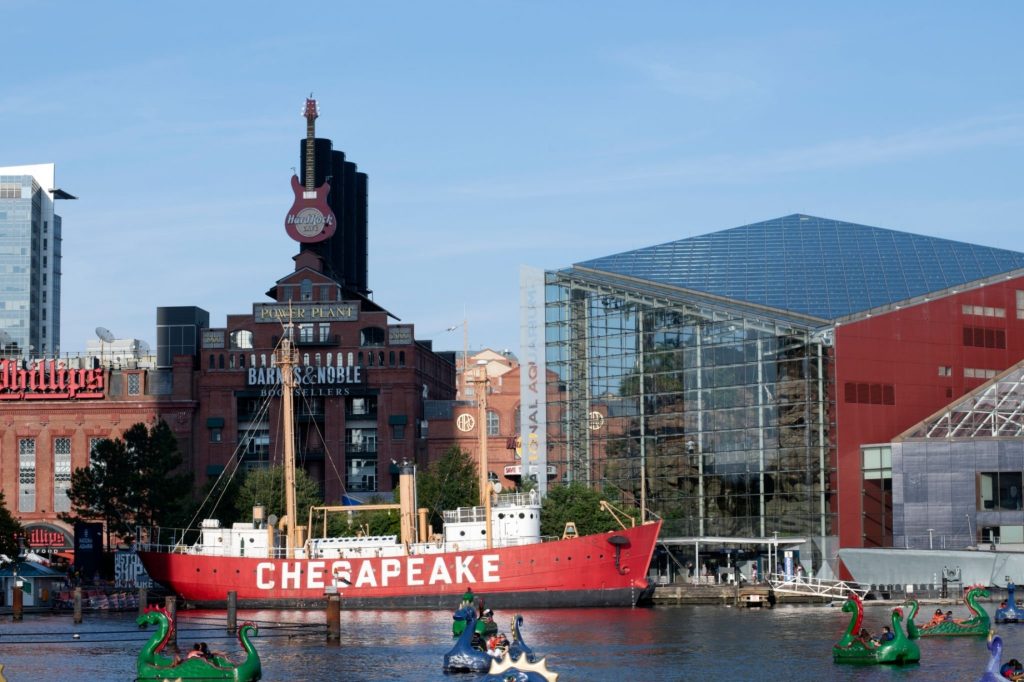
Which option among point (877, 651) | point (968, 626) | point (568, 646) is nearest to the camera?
point (877, 651)

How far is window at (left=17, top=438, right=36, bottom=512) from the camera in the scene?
15425 centimetres

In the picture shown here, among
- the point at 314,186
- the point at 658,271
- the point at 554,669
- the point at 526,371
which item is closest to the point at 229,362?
the point at 314,186

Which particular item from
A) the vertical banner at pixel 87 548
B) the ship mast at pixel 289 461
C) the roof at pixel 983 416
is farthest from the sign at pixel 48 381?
the roof at pixel 983 416

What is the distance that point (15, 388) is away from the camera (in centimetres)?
15562

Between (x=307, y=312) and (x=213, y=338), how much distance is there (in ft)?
30.7

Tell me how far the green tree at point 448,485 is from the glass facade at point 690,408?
10.4 meters

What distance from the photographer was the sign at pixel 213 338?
15175 cm

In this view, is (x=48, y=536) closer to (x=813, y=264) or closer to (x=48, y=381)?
(x=48, y=381)

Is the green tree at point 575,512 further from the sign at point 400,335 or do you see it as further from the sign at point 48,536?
the sign at point 48,536

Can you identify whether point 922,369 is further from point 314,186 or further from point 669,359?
point 314,186

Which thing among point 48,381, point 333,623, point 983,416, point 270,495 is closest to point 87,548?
point 270,495

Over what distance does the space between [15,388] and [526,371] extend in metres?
55.3

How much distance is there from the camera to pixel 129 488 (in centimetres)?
12769

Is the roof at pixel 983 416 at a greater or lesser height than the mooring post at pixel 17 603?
greater
